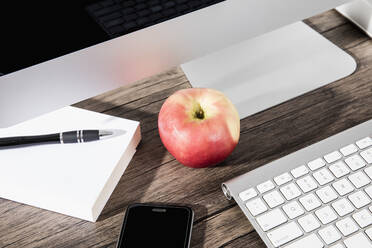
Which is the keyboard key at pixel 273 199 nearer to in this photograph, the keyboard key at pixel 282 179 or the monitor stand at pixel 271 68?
the keyboard key at pixel 282 179

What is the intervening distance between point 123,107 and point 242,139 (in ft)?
0.69

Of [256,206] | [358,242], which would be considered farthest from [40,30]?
[358,242]

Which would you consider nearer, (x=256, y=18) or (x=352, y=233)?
(x=352, y=233)

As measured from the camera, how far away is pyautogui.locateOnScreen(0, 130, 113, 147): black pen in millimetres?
604

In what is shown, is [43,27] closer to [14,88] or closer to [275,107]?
[14,88]

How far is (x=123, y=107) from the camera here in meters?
0.71

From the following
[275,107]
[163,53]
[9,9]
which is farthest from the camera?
[275,107]

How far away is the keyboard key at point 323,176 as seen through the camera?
533mm

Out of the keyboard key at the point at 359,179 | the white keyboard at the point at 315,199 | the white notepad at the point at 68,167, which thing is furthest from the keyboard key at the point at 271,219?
the white notepad at the point at 68,167

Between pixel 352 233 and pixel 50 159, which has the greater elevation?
pixel 50 159

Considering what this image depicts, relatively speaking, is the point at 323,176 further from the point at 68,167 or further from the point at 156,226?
the point at 68,167

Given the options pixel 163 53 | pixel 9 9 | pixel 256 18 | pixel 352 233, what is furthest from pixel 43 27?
pixel 352 233

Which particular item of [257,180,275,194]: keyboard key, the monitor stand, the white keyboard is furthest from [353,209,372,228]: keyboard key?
the monitor stand

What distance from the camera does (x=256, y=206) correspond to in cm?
52
